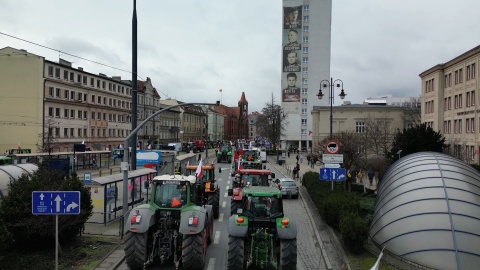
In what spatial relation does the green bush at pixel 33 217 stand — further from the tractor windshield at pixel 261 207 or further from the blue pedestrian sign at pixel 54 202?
the tractor windshield at pixel 261 207

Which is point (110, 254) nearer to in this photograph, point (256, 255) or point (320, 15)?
point (256, 255)

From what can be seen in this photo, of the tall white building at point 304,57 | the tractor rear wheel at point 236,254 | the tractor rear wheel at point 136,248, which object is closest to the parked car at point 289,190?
the tractor rear wheel at point 236,254

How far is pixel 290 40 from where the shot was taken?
90500mm

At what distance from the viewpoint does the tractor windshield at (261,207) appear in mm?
11906

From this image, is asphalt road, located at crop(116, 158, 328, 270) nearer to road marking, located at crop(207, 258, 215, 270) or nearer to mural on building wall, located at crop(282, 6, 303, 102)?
road marking, located at crop(207, 258, 215, 270)

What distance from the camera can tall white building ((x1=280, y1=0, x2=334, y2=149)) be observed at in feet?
291

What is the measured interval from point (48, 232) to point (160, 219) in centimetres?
355

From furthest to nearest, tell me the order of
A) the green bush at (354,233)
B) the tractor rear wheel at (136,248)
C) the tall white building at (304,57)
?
1. the tall white building at (304,57)
2. the green bush at (354,233)
3. the tractor rear wheel at (136,248)

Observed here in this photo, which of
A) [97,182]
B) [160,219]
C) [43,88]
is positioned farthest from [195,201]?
[43,88]

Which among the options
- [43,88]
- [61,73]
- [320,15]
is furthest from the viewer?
[320,15]

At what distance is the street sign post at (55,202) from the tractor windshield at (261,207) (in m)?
4.72

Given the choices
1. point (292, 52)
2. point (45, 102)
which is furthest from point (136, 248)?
point (292, 52)

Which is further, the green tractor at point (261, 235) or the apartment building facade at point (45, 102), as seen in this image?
the apartment building facade at point (45, 102)

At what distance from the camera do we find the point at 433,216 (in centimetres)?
1324
